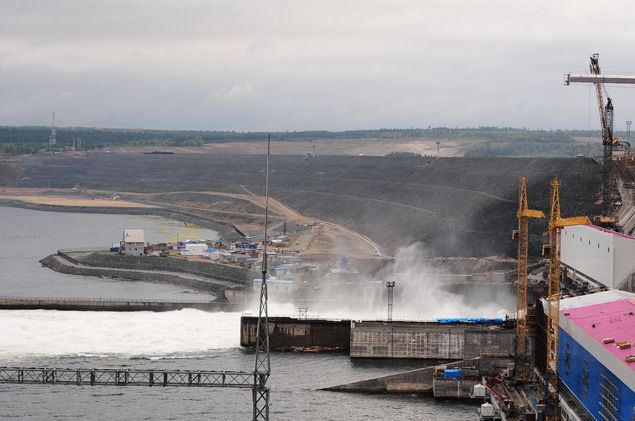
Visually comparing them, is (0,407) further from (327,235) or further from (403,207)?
(403,207)

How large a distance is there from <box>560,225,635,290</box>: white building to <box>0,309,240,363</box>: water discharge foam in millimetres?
20803

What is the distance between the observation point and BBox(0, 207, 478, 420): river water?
45.6 meters

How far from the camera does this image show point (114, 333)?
203 feet

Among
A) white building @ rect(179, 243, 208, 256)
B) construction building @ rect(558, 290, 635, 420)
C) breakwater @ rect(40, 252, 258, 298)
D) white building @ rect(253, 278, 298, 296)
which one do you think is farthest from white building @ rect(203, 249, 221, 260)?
construction building @ rect(558, 290, 635, 420)

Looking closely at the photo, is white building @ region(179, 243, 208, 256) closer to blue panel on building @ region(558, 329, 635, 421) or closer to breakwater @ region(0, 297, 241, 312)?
breakwater @ region(0, 297, 241, 312)

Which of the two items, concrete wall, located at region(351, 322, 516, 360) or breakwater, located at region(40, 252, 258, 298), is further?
breakwater, located at region(40, 252, 258, 298)

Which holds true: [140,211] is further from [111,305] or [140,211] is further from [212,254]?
[111,305]

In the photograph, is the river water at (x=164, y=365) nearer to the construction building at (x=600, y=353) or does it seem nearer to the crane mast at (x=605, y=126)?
the construction building at (x=600, y=353)

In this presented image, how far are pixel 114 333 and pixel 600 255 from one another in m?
28.6

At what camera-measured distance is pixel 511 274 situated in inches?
2982

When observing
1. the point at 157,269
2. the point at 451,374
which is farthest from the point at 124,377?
the point at 157,269

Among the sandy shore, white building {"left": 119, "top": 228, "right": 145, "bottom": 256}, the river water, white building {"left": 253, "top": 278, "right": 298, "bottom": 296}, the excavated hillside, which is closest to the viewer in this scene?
the river water

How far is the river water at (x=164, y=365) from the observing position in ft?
150

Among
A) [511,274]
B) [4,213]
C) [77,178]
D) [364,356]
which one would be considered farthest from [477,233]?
[77,178]
